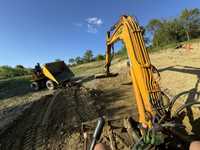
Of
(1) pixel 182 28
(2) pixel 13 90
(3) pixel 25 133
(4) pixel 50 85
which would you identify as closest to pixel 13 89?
(2) pixel 13 90

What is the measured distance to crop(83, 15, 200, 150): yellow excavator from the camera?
3250 mm

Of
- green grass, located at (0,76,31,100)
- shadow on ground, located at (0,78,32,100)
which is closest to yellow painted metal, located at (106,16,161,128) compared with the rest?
shadow on ground, located at (0,78,32,100)

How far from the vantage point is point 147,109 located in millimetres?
3887

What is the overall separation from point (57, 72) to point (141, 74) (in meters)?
10.5

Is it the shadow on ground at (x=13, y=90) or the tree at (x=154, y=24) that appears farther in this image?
the tree at (x=154, y=24)

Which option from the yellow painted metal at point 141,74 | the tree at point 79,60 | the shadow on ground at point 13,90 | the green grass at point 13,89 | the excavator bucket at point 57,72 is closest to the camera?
the yellow painted metal at point 141,74

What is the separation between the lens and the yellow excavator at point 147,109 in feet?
10.7

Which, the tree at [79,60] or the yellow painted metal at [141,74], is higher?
the tree at [79,60]

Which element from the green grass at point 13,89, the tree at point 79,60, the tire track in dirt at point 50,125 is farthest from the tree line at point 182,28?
the tire track in dirt at point 50,125

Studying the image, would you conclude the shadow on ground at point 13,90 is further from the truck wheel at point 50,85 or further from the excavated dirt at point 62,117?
the excavated dirt at point 62,117

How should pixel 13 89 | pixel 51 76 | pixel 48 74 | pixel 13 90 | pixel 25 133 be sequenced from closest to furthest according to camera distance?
pixel 25 133
pixel 51 76
pixel 48 74
pixel 13 90
pixel 13 89

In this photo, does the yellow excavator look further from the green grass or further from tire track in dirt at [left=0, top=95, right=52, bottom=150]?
the green grass

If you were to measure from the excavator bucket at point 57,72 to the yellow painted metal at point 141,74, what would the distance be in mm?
9268

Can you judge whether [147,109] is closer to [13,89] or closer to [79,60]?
[13,89]
